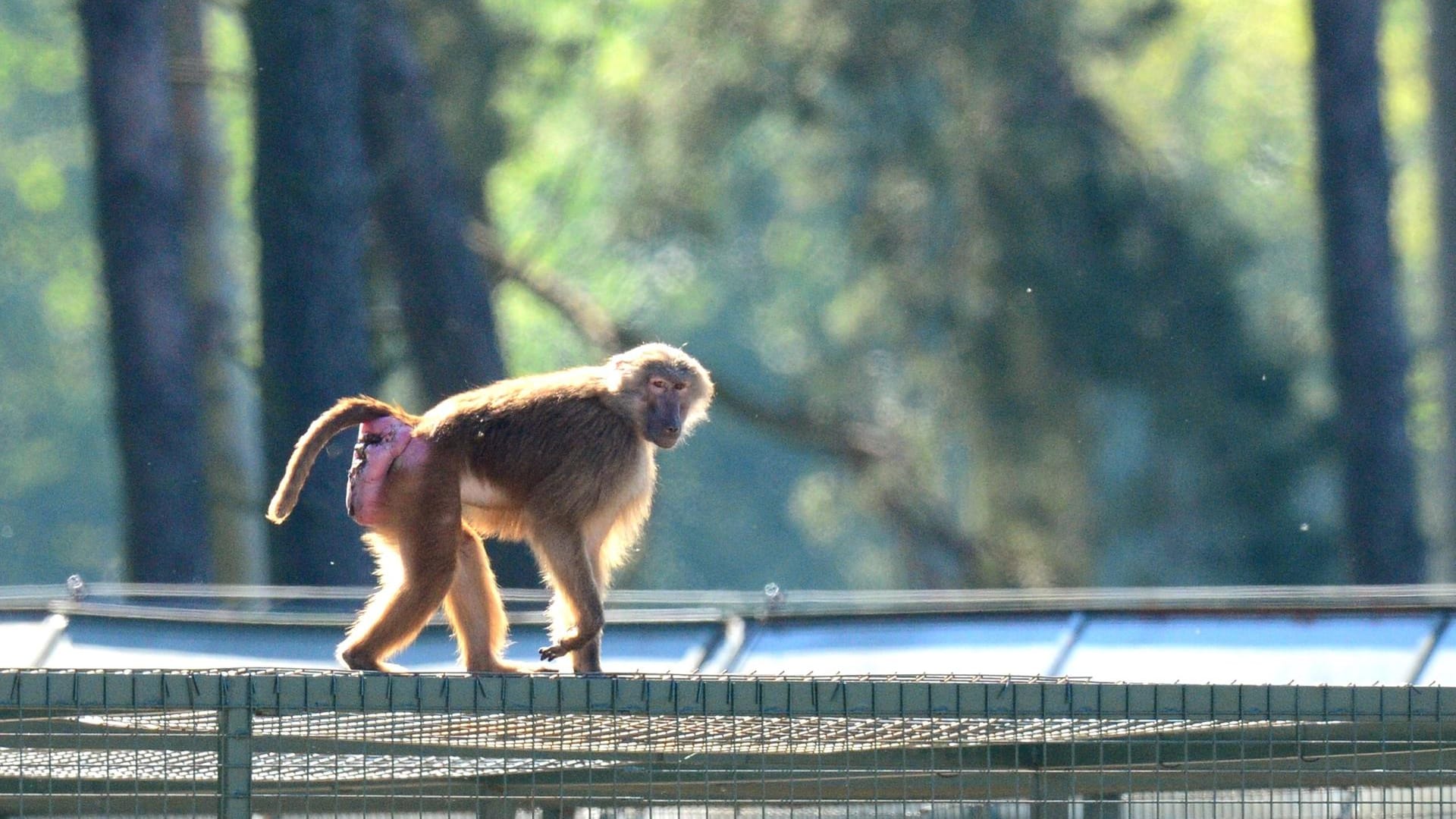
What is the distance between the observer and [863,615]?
6.66m

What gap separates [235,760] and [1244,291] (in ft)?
48.6

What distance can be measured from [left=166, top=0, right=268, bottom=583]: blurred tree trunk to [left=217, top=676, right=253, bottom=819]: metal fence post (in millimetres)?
11817

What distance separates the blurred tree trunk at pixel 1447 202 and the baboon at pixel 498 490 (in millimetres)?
10898

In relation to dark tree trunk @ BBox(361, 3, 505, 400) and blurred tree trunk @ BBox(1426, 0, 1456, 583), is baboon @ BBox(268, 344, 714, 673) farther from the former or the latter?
blurred tree trunk @ BBox(1426, 0, 1456, 583)

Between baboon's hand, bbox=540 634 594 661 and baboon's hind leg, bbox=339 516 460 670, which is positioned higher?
baboon's hind leg, bbox=339 516 460 670

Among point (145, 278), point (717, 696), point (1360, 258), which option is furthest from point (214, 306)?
point (717, 696)

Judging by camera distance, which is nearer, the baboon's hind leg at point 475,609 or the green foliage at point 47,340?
the baboon's hind leg at point 475,609

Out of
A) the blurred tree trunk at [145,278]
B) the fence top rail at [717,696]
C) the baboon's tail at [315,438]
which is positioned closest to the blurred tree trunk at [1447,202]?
the blurred tree trunk at [145,278]

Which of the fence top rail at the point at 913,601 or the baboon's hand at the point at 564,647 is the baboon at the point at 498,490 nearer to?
the baboon's hand at the point at 564,647

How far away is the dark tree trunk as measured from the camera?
521 inches

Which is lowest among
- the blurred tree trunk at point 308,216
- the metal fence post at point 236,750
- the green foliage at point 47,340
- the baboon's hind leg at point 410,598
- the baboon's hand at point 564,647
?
the metal fence post at point 236,750

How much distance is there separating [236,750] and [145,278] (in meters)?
9.88

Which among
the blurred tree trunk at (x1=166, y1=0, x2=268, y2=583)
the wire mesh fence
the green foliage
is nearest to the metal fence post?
the wire mesh fence

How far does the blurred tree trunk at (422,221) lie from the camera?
13242 millimetres
